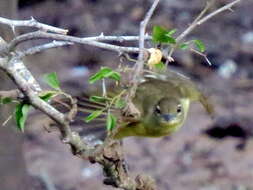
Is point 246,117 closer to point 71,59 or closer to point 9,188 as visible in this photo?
point 71,59

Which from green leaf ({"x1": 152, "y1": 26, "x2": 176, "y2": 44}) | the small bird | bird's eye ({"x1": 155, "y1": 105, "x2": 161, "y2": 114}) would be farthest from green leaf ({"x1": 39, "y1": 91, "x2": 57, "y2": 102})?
bird's eye ({"x1": 155, "y1": 105, "x2": 161, "y2": 114})

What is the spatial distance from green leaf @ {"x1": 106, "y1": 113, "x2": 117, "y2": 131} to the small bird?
1142mm

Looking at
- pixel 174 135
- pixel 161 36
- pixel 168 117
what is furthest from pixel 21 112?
pixel 174 135

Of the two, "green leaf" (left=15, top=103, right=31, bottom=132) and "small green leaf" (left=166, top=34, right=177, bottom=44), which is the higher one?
"small green leaf" (left=166, top=34, right=177, bottom=44)

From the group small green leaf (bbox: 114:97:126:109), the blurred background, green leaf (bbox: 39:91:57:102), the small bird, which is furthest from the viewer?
the blurred background

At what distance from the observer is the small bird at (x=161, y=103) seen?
4243 millimetres

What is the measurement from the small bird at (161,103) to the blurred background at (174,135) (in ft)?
3.19

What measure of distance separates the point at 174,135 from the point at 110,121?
5.28 meters

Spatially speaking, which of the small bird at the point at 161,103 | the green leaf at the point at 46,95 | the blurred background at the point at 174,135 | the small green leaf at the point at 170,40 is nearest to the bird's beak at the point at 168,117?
the small bird at the point at 161,103

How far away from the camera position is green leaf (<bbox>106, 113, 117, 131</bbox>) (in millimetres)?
2800

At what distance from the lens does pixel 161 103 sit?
492 centimetres

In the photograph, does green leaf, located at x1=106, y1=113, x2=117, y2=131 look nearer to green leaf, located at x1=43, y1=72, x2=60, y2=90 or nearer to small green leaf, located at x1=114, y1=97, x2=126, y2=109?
small green leaf, located at x1=114, y1=97, x2=126, y2=109

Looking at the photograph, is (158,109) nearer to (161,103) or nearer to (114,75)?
(161,103)

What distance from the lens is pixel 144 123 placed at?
4309 millimetres
